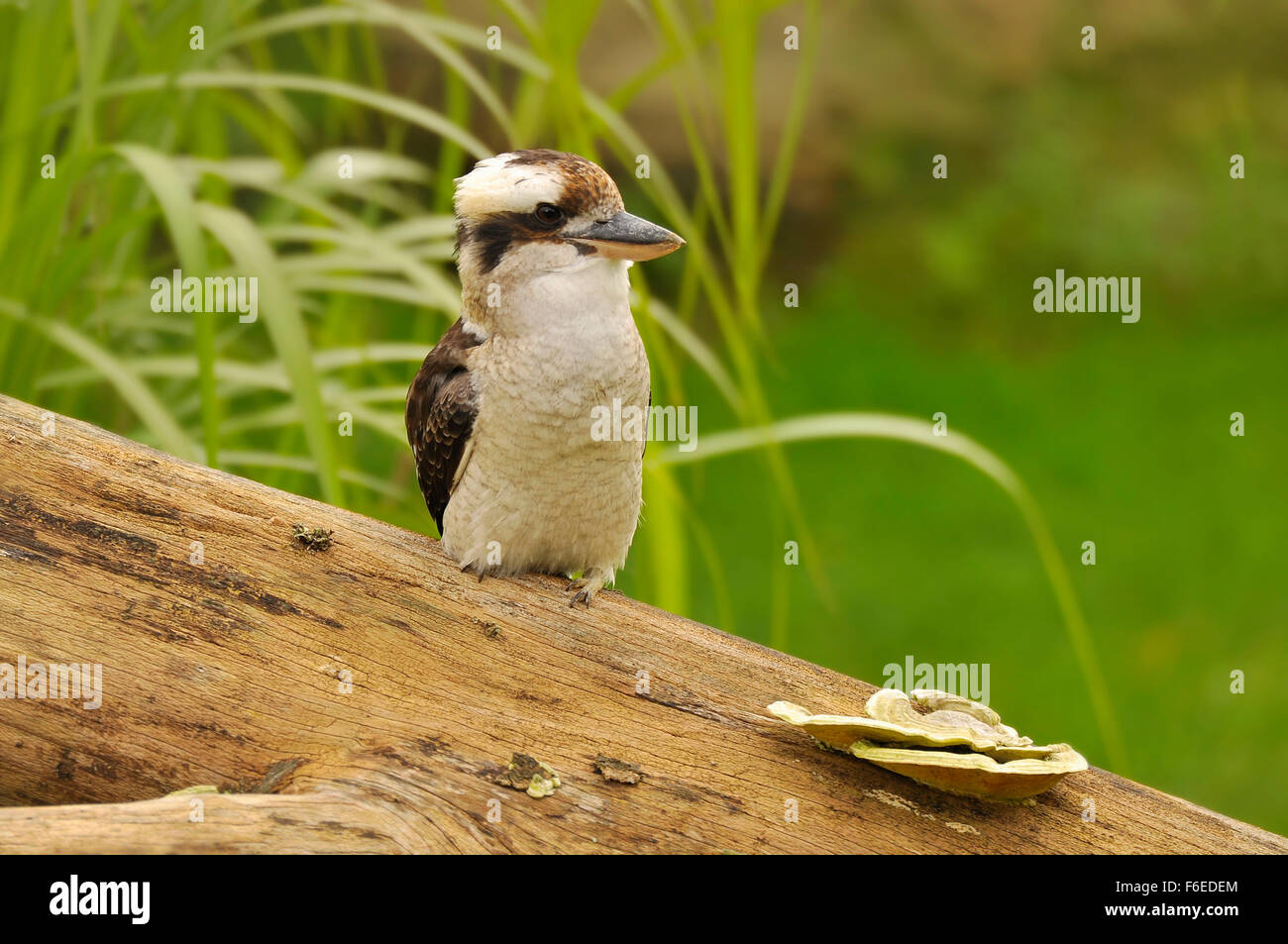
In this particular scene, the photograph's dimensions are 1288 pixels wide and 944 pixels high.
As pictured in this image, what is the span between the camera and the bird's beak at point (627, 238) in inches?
67.0

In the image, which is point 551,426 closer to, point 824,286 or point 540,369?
point 540,369

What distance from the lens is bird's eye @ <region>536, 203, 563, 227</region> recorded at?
5.76ft

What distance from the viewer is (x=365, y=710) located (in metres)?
1.47

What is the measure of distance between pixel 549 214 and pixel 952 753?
916mm

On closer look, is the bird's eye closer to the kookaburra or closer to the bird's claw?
the kookaburra

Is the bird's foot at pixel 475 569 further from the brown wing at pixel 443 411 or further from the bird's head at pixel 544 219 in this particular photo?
the bird's head at pixel 544 219

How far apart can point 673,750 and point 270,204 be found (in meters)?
1.75

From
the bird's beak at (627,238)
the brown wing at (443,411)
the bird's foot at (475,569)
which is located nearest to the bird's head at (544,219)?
the bird's beak at (627,238)

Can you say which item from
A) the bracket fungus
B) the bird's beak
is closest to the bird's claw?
the bracket fungus

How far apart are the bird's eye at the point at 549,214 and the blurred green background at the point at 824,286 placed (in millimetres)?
416

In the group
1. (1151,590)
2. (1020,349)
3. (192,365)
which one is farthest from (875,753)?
(1020,349)

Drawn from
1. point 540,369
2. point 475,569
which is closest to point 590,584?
point 475,569

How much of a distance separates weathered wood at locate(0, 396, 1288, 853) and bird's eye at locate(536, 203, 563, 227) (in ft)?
1.67

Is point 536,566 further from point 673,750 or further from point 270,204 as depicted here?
point 270,204
